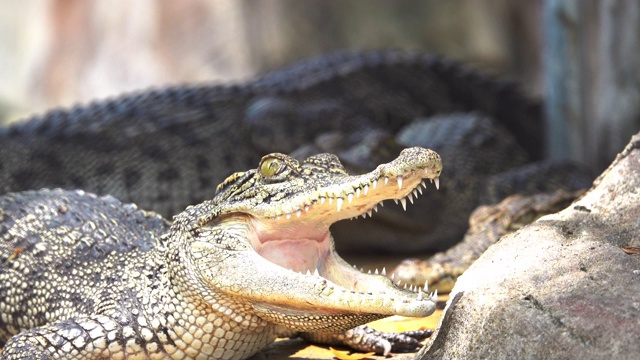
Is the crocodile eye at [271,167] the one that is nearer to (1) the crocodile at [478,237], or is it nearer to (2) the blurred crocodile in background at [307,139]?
(1) the crocodile at [478,237]

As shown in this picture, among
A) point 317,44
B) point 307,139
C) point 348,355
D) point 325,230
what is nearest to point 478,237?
point 348,355

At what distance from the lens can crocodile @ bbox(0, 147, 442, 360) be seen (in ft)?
9.48

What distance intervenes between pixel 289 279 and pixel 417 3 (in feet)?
26.3

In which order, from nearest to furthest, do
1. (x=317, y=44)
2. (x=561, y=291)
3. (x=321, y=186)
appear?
1. (x=561, y=291)
2. (x=321, y=186)
3. (x=317, y=44)

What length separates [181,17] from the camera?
11.2 m

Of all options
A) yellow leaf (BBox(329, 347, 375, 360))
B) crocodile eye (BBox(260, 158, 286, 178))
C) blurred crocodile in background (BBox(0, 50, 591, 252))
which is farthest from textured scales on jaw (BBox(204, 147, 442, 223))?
blurred crocodile in background (BBox(0, 50, 591, 252))

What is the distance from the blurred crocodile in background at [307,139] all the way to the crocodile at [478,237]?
90 cm

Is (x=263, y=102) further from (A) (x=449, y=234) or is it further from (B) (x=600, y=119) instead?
(B) (x=600, y=119)

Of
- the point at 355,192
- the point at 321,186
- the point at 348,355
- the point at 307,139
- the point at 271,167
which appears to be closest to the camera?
the point at 355,192

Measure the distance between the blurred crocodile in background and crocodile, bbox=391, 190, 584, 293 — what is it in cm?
90

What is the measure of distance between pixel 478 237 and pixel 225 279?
2152 millimetres

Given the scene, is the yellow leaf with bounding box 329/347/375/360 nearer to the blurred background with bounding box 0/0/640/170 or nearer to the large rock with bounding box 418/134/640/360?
the large rock with bounding box 418/134/640/360

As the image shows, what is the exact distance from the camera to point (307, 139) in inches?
272

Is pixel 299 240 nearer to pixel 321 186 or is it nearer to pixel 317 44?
pixel 321 186
